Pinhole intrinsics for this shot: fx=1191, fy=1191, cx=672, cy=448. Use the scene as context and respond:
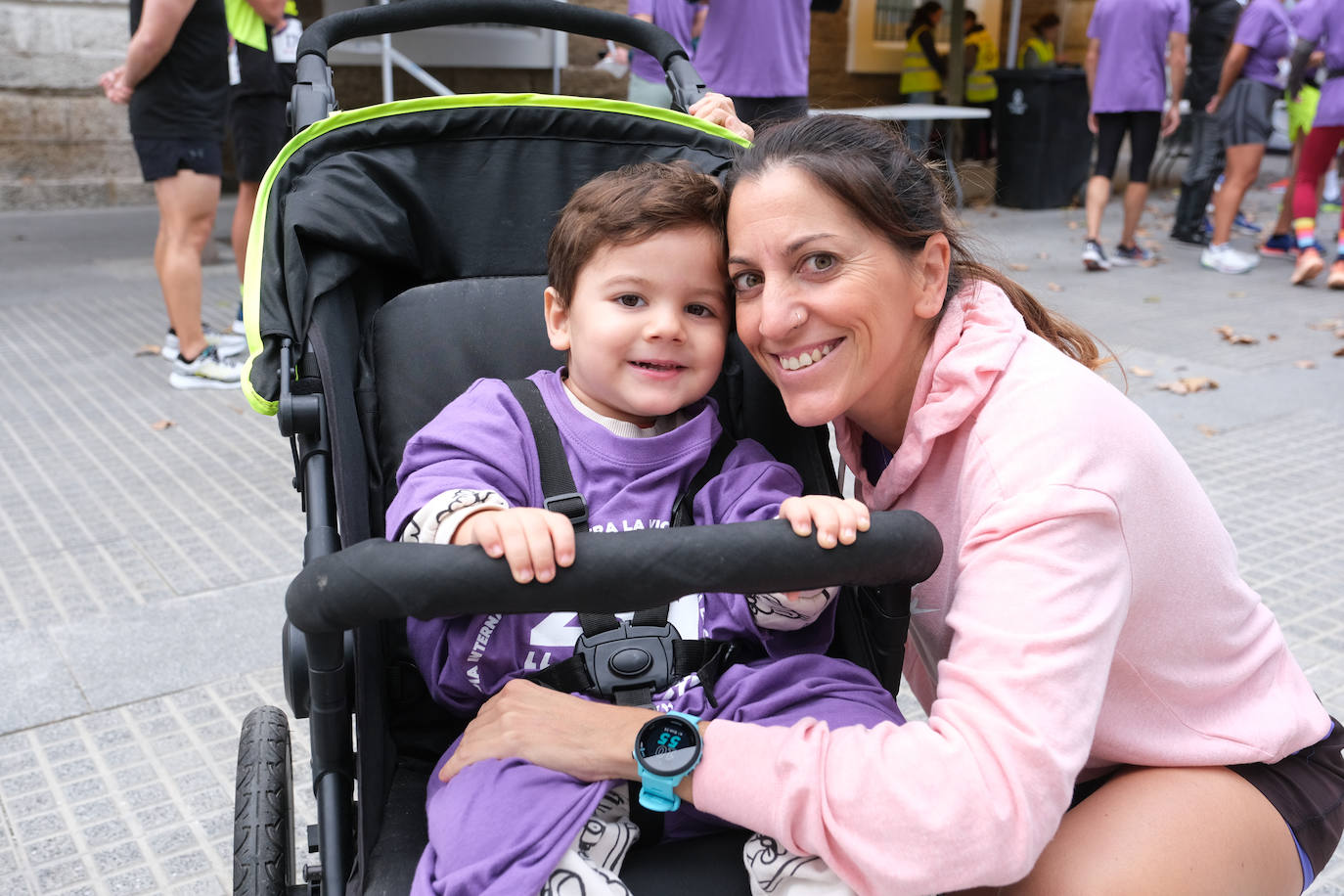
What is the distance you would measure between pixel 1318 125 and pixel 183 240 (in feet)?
22.2

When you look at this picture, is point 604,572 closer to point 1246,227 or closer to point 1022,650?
point 1022,650

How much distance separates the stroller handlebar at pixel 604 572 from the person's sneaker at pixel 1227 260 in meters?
8.20

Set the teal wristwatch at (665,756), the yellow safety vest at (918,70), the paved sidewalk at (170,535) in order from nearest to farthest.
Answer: the teal wristwatch at (665,756)
the paved sidewalk at (170,535)
the yellow safety vest at (918,70)

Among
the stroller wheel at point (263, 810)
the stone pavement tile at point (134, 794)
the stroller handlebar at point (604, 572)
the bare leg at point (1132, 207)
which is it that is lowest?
the stone pavement tile at point (134, 794)

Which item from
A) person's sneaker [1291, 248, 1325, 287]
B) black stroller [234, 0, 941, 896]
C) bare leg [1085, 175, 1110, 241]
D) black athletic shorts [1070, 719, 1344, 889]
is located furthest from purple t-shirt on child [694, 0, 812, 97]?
black athletic shorts [1070, 719, 1344, 889]

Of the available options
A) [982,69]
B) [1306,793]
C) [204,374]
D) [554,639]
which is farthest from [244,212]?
[982,69]

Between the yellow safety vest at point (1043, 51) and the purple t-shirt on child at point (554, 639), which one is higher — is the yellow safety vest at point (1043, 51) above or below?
above

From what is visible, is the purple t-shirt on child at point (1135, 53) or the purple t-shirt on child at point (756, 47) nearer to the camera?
the purple t-shirt on child at point (756, 47)

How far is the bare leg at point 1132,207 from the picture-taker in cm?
823

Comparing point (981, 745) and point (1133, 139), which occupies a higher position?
point (1133, 139)

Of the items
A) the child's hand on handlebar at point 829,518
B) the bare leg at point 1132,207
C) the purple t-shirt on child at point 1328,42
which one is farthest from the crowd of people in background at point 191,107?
the purple t-shirt on child at point 1328,42

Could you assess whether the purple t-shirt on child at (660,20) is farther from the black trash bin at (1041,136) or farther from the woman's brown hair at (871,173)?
the black trash bin at (1041,136)

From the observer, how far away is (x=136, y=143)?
208 inches

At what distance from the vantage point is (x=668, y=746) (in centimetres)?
144
